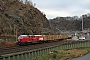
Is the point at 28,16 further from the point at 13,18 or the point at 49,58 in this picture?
the point at 49,58

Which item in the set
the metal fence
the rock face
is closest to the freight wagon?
the metal fence

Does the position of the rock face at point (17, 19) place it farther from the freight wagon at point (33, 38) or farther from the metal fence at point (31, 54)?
the metal fence at point (31, 54)

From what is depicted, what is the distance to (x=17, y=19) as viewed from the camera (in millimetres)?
74500

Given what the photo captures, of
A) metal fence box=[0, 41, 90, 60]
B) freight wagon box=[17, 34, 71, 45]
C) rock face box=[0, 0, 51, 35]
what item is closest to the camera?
metal fence box=[0, 41, 90, 60]

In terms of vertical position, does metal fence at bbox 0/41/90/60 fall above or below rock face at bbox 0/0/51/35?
below

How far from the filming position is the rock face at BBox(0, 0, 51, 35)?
218 feet

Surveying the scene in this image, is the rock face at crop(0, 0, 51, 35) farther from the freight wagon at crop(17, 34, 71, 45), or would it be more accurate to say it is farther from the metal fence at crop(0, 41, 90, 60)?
the metal fence at crop(0, 41, 90, 60)

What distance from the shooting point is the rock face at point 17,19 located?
6656cm

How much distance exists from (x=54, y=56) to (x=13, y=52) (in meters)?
13.8

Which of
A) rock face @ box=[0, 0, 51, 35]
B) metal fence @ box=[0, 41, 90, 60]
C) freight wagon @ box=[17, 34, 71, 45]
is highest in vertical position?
rock face @ box=[0, 0, 51, 35]

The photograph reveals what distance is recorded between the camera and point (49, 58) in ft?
131

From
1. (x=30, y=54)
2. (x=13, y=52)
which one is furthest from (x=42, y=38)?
(x=13, y=52)

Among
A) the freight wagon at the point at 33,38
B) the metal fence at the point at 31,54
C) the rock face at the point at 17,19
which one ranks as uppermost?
the rock face at the point at 17,19

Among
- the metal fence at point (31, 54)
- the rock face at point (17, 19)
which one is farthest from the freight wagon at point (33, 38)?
the rock face at point (17, 19)
